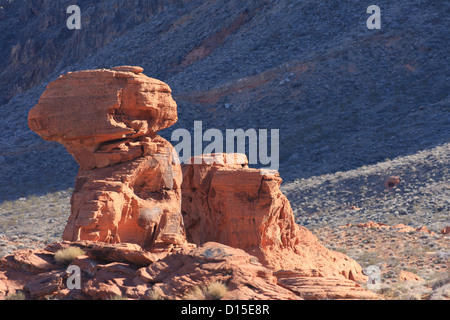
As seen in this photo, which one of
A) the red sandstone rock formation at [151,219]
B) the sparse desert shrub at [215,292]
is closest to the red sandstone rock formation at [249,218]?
the red sandstone rock formation at [151,219]

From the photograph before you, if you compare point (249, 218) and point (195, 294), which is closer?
point (195, 294)

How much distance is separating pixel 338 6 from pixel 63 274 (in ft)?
149

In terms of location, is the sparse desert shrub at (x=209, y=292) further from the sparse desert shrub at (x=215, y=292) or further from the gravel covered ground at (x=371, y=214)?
the gravel covered ground at (x=371, y=214)

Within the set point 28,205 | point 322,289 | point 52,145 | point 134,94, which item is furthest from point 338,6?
point 322,289

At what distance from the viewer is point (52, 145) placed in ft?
154

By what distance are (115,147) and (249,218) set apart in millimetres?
4313

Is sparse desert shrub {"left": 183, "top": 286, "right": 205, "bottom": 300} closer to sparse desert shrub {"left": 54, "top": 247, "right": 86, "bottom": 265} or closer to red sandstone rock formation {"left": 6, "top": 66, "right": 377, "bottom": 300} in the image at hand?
red sandstone rock formation {"left": 6, "top": 66, "right": 377, "bottom": 300}

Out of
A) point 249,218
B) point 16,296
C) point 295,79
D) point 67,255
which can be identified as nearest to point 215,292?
point 67,255

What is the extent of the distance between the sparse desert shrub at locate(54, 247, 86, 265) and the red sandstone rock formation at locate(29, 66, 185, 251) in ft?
7.76

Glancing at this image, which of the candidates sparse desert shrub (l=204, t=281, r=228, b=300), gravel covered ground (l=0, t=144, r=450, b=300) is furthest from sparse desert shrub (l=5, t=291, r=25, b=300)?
gravel covered ground (l=0, t=144, r=450, b=300)

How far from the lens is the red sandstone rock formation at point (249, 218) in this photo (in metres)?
18.1

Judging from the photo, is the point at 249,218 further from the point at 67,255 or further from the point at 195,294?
the point at 195,294

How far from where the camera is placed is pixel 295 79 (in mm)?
48000

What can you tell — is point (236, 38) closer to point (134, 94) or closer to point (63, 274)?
point (134, 94)
